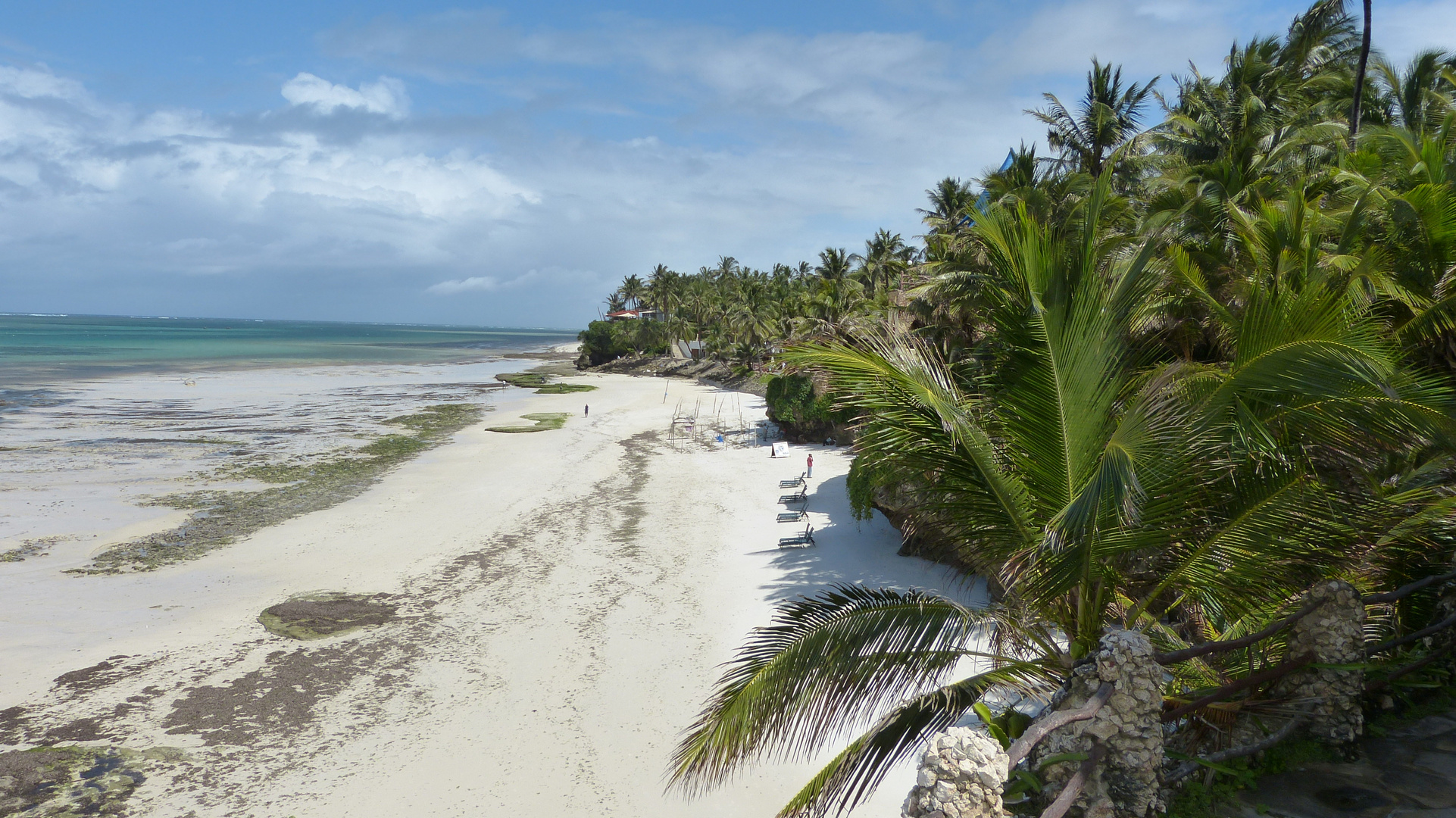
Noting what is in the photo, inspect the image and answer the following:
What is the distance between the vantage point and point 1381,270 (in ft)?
23.6

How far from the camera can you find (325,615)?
13734 mm

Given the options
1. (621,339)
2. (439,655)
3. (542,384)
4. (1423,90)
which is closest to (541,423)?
(542,384)

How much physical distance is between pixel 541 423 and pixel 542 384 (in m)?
26.2

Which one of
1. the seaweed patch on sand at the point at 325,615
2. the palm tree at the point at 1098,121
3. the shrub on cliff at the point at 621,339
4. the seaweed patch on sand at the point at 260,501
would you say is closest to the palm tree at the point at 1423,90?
the palm tree at the point at 1098,121

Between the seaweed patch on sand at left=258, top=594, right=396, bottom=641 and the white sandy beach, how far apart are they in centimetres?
31

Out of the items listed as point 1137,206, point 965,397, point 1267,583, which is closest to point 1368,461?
point 1267,583

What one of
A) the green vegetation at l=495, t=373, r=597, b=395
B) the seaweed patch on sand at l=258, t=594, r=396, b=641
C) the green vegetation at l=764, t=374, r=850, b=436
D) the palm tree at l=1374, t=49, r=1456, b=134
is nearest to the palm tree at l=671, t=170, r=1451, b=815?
the seaweed patch on sand at l=258, t=594, r=396, b=641

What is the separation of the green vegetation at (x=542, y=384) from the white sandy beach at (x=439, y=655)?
37.8 m

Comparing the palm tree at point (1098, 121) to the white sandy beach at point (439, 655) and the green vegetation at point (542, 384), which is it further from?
the green vegetation at point (542, 384)

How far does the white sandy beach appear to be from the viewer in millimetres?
8750

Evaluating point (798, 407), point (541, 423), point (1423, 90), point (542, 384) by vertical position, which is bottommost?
point (541, 423)

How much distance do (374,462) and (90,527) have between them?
1007 cm

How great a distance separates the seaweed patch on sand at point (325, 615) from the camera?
42.9 feet

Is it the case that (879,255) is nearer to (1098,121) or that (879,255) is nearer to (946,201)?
(946,201)
